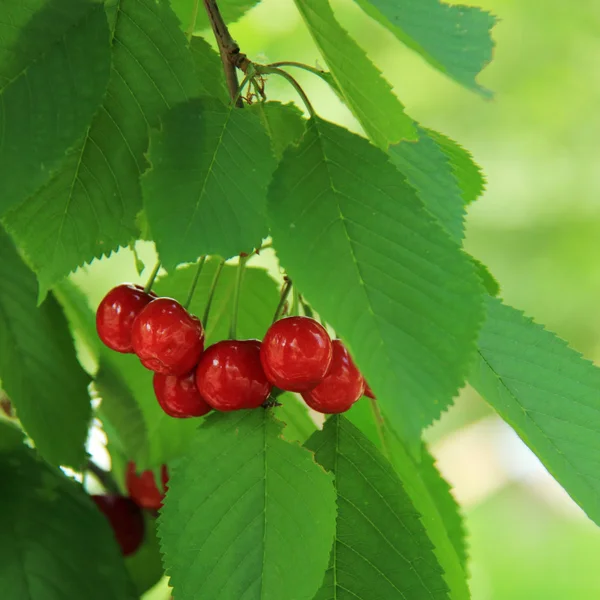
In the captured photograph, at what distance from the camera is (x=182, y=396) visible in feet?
2.15

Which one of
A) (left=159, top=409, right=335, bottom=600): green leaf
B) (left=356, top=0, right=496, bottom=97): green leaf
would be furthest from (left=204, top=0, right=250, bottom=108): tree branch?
(left=159, top=409, right=335, bottom=600): green leaf

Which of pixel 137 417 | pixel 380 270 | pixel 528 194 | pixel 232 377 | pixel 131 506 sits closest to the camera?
pixel 380 270

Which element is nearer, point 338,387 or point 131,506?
point 338,387

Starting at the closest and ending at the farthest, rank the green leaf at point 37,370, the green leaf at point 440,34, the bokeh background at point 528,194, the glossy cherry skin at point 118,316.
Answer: the green leaf at point 440,34 → the glossy cherry skin at point 118,316 → the green leaf at point 37,370 → the bokeh background at point 528,194

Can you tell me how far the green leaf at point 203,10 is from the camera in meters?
0.77

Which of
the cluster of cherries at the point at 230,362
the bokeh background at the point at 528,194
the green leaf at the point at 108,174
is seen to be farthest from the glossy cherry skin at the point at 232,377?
the bokeh background at the point at 528,194

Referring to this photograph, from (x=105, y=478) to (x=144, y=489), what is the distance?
123mm

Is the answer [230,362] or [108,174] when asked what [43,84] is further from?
[230,362]

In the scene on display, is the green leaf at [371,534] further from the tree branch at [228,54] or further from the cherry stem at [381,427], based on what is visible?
the tree branch at [228,54]

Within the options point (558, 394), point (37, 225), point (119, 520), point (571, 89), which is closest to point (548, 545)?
point (571, 89)

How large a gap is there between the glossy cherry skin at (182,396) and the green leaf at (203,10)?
327 mm

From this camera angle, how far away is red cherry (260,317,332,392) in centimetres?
58

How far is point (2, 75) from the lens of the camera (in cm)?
54

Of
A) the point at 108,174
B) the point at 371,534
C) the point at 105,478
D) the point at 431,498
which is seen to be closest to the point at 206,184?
the point at 108,174
